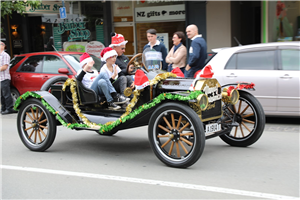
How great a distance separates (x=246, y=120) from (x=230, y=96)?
0.56 meters

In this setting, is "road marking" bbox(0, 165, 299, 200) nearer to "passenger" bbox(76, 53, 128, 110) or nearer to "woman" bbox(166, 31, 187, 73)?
"passenger" bbox(76, 53, 128, 110)

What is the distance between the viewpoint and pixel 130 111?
5238mm

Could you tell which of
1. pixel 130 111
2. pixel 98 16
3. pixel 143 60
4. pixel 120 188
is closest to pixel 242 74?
pixel 143 60

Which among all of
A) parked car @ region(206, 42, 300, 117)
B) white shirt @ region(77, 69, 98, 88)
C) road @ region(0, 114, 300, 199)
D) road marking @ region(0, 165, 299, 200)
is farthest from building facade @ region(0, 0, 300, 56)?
road marking @ region(0, 165, 299, 200)

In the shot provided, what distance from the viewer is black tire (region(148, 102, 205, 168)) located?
4477 millimetres

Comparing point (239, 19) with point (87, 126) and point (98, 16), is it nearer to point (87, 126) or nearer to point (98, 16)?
point (98, 16)

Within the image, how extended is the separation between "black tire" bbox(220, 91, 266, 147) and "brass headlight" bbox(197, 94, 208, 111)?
3.07 ft

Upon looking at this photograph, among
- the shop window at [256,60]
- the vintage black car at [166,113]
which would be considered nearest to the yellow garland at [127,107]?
the vintage black car at [166,113]

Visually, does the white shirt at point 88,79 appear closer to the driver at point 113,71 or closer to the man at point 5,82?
the driver at point 113,71

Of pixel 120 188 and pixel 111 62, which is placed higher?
pixel 111 62

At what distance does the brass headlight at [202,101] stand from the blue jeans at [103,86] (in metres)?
1.69

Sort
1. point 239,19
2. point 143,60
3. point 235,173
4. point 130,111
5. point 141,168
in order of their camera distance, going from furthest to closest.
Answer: point 239,19 → point 143,60 → point 130,111 → point 141,168 → point 235,173

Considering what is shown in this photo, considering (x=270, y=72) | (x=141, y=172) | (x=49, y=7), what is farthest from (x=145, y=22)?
(x=141, y=172)

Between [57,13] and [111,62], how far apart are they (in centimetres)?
1074
